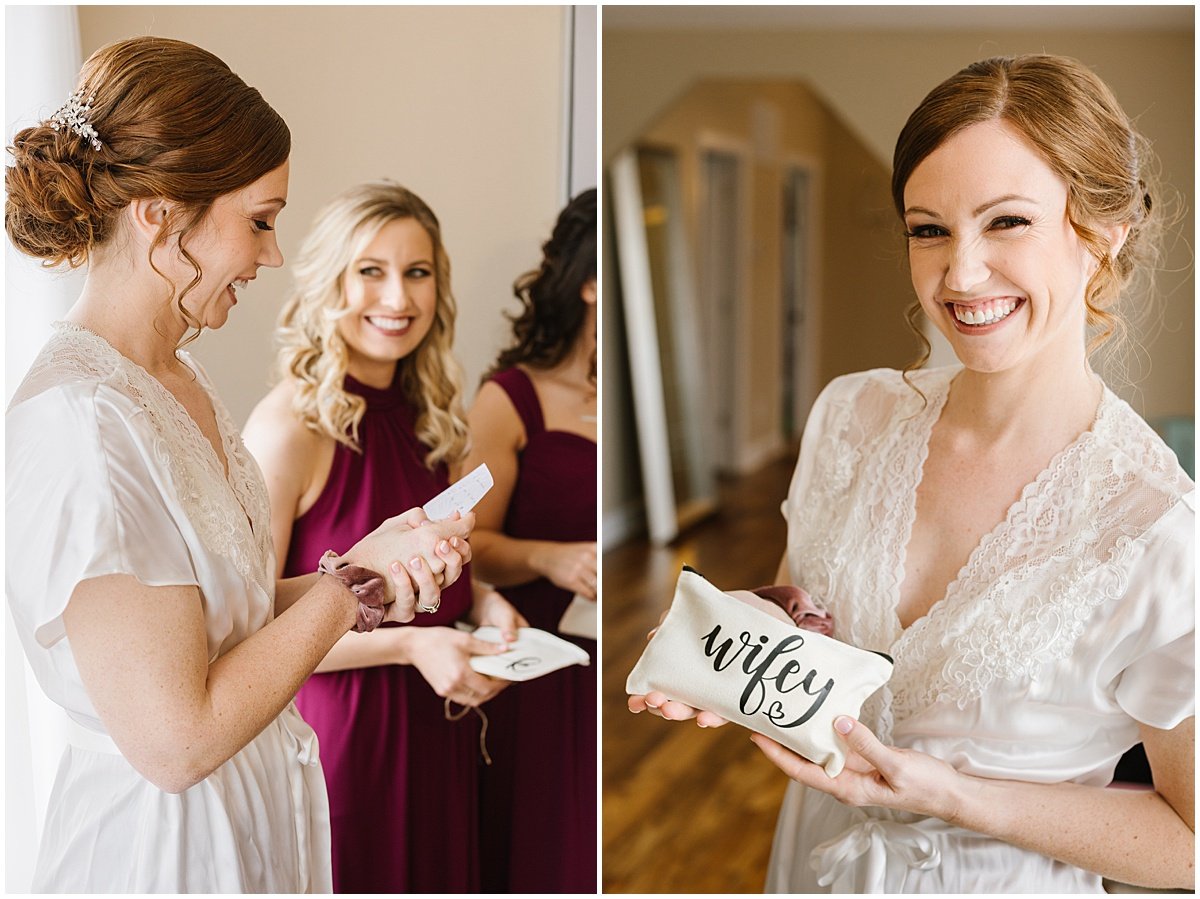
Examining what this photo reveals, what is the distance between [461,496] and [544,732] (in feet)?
1.42

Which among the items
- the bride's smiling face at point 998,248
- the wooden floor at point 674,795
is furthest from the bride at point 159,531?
the wooden floor at point 674,795

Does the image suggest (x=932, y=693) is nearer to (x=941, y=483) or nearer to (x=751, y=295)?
(x=941, y=483)

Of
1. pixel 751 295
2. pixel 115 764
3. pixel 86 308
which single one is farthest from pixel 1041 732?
pixel 751 295

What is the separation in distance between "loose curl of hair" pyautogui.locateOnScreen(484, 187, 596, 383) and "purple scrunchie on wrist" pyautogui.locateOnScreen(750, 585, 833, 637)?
52 centimetres

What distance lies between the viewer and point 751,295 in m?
7.13

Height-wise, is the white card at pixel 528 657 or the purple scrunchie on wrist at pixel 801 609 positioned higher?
the purple scrunchie on wrist at pixel 801 609

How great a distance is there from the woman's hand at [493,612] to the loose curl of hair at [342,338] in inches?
8.5

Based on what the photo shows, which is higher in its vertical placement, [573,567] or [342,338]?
[342,338]

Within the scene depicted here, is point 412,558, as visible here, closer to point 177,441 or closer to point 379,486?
point 379,486

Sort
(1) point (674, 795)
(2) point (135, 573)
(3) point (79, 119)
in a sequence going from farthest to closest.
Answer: (1) point (674, 795), (3) point (79, 119), (2) point (135, 573)

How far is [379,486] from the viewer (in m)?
1.45

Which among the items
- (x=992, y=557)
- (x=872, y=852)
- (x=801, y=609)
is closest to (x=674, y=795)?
(x=872, y=852)

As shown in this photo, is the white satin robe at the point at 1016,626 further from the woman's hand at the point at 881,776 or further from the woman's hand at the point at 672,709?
the woman's hand at the point at 672,709

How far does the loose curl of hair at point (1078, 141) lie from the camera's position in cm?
119
